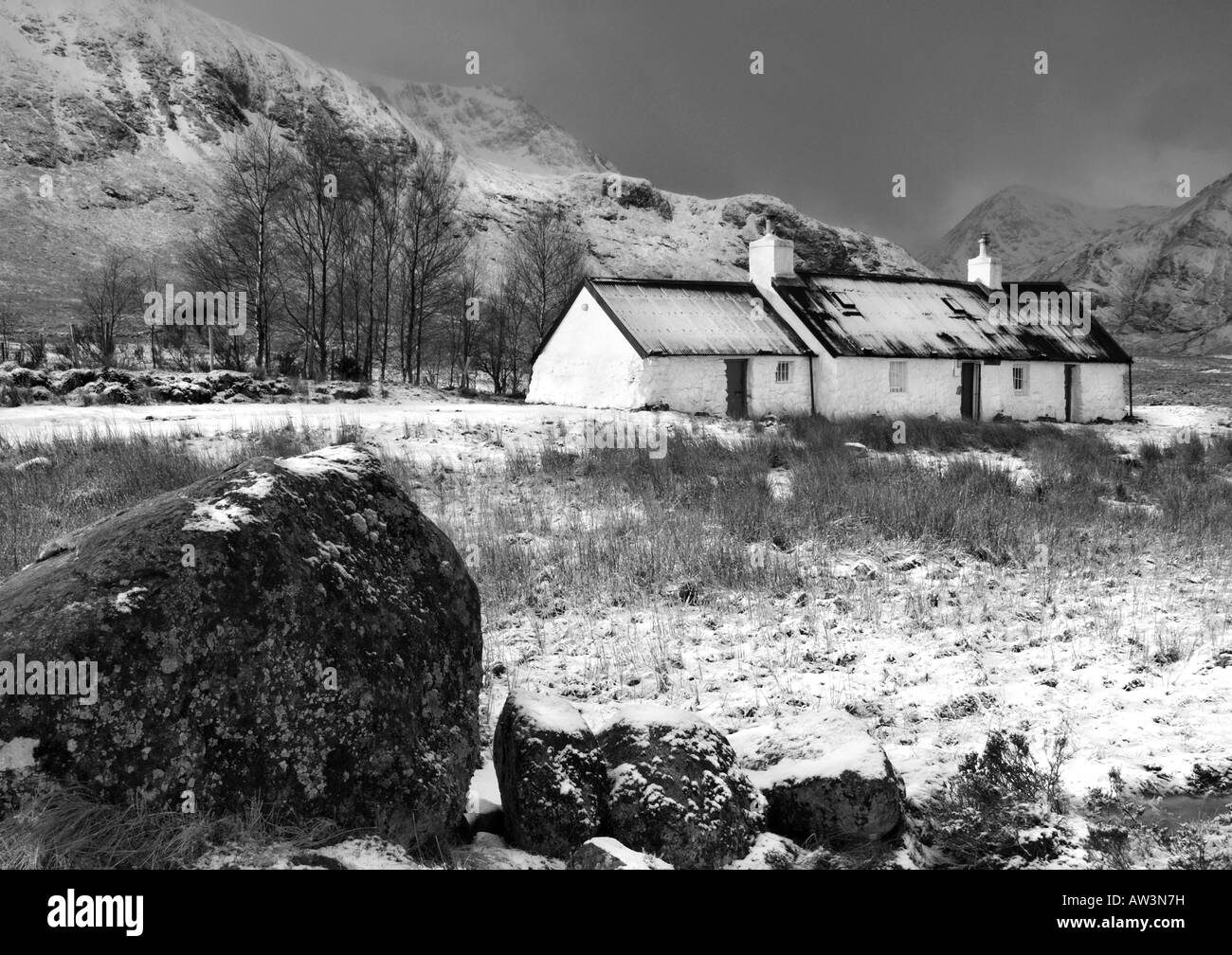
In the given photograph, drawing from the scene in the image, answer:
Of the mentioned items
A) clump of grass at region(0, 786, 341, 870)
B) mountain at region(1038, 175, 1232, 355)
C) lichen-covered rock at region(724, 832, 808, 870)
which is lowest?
lichen-covered rock at region(724, 832, 808, 870)

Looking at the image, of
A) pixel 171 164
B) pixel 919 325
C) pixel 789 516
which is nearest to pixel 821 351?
pixel 919 325

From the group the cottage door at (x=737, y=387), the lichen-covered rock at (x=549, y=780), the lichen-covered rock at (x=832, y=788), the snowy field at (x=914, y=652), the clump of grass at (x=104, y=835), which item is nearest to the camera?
the clump of grass at (x=104, y=835)

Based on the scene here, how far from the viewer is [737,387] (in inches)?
1176

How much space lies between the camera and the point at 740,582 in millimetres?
9070

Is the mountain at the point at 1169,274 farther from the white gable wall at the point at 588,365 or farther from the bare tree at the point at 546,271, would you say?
the white gable wall at the point at 588,365

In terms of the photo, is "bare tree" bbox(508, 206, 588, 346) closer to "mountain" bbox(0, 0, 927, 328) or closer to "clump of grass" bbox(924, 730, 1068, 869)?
"mountain" bbox(0, 0, 927, 328)

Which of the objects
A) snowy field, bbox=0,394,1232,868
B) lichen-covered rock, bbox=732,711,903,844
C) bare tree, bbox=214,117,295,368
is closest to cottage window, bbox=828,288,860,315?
bare tree, bbox=214,117,295,368

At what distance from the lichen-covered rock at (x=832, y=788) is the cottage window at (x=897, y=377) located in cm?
2791

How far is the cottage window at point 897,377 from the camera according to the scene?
102 ft

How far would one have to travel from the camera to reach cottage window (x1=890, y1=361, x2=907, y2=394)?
3122cm

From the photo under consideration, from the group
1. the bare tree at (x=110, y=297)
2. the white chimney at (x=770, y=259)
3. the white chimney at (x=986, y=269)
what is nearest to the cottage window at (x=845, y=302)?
the white chimney at (x=770, y=259)

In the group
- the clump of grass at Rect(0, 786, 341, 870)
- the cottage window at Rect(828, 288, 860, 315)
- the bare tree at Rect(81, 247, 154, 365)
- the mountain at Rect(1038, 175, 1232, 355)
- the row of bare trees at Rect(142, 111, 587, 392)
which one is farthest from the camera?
the mountain at Rect(1038, 175, 1232, 355)

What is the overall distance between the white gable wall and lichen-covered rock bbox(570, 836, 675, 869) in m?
24.7
